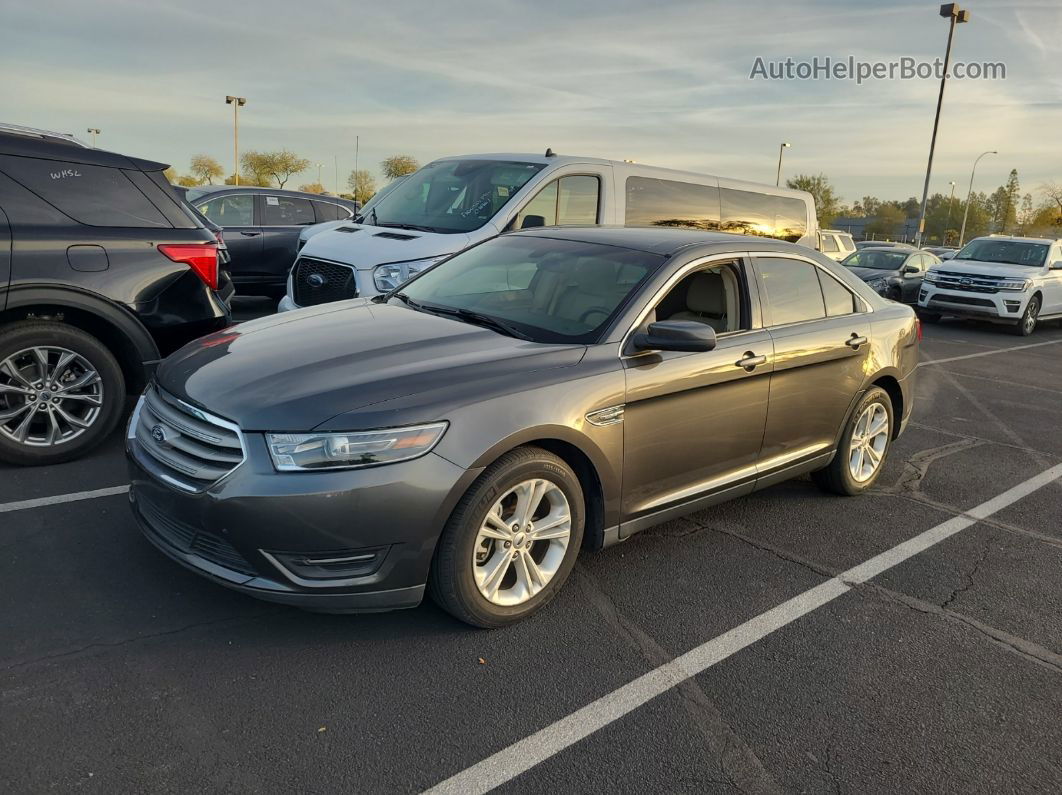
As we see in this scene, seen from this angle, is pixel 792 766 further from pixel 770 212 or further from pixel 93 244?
pixel 770 212

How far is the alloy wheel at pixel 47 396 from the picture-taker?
4582mm

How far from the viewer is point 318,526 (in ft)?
9.27

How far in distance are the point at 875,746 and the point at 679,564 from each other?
1.40m

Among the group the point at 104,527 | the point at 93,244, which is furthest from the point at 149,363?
the point at 104,527

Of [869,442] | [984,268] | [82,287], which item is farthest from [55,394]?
[984,268]

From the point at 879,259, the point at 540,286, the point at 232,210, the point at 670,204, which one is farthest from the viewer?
the point at 879,259

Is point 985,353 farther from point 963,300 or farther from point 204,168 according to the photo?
point 204,168

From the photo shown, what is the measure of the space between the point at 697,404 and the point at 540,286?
3.31 ft

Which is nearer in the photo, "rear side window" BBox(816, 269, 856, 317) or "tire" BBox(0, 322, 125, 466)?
"tire" BBox(0, 322, 125, 466)

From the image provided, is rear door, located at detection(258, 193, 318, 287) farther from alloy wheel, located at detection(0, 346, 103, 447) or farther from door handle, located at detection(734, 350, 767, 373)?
door handle, located at detection(734, 350, 767, 373)

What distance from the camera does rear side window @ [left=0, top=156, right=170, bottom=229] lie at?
4.65 metres

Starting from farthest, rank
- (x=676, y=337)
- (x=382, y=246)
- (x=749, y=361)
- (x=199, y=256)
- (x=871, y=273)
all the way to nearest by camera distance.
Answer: (x=871, y=273)
(x=382, y=246)
(x=199, y=256)
(x=749, y=361)
(x=676, y=337)

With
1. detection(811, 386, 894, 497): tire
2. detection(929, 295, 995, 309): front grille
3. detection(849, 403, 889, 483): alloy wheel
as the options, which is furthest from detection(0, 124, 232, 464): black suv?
detection(929, 295, 995, 309): front grille

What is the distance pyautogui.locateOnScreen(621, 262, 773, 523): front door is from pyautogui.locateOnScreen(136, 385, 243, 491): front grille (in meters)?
1.62
